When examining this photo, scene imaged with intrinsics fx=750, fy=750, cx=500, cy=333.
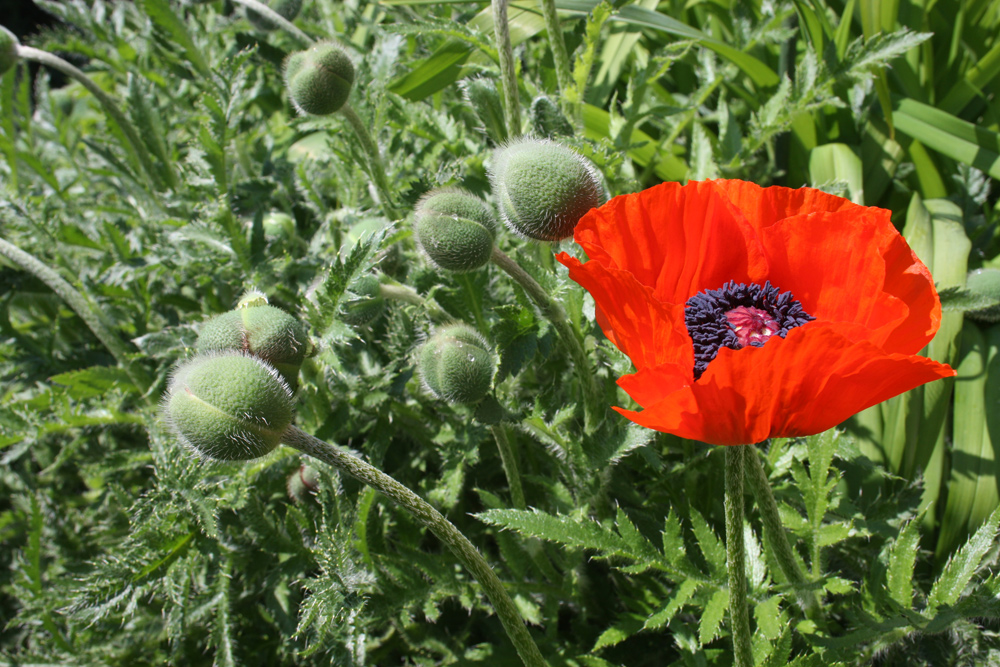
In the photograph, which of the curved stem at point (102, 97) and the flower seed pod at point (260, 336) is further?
the curved stem at point (102, 97)

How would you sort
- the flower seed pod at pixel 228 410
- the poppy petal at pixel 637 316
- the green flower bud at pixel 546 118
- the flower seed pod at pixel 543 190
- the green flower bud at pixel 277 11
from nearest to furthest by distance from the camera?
the poppy petal at pixel 637 316, the flower seed pod at pixel 228 410, the flower seed pod at pixel 543 190, the green flower bud at pixel 546 118, the green flower bud at pixel 277 11

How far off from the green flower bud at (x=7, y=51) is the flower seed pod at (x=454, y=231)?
66.8 inches

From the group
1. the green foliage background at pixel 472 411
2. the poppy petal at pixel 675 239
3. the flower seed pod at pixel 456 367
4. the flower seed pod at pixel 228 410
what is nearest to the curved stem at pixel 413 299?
the green foliage background at pixel 472 411

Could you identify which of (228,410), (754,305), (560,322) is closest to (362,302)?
(560,322)

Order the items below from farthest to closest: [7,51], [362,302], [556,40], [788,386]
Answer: [7,51] → [556,40] → [362,302] → [788,386]

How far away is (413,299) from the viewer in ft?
6.04

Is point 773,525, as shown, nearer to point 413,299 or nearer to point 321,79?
point 413,299

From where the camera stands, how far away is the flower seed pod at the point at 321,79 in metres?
1.88

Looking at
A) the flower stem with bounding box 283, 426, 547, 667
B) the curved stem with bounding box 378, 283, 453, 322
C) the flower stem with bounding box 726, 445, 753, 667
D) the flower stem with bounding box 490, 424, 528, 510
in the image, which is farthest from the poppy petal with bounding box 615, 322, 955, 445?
the curved stem with bounding box 378, 283, 453, 322

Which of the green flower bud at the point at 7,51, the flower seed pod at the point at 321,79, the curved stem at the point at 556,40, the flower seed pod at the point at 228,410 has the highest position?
the green flower bud at the point at 7,51

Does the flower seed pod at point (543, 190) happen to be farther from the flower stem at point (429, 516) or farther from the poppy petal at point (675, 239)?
the flower stem at point (429, 516)

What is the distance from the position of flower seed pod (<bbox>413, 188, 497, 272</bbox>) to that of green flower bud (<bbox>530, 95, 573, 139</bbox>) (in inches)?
16.5

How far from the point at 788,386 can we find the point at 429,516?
0.63 m

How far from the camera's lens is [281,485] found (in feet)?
7.51
